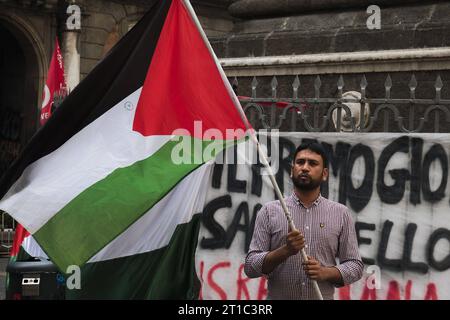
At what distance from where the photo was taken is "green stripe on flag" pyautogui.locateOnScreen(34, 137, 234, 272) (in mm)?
4469

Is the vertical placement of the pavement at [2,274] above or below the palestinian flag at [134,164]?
below

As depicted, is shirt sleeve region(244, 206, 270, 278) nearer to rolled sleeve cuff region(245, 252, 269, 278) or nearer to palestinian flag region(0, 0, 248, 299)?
rolled sleeve cuff region(245, 252, 269, 278)

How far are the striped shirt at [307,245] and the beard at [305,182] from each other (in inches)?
2.9

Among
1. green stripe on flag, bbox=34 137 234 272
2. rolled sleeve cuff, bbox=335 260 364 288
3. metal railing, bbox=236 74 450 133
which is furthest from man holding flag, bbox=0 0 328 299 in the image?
metal railing, bbox=236 74 450 133

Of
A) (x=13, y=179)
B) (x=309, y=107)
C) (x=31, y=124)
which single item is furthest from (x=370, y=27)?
(x=31, y=124)

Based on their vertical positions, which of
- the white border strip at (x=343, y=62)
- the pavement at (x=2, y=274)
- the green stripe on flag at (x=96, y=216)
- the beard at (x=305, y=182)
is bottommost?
the pavement at (x=2, y=274)

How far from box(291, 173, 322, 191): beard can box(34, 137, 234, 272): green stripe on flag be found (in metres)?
0.58

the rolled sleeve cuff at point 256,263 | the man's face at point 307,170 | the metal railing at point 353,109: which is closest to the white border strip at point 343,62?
the metal railing at point 353,109

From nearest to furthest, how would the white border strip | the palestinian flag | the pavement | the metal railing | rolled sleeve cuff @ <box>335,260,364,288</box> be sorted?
1. rolled sleeve cuff @ <box>335,260,364,288</box>
2. the palestinian flag
3. the metal railing
4. the white border strip
5. the pavement

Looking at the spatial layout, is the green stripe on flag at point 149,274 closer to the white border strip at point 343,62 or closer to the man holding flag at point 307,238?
the man holding flag at point 307,238

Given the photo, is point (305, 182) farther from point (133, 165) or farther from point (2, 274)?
point (2, 274)

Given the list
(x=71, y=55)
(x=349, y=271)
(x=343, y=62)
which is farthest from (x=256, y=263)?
(x=71, y=55)

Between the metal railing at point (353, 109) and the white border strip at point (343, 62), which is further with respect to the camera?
the white border strip at point (343, 62)

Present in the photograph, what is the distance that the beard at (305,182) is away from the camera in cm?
443
